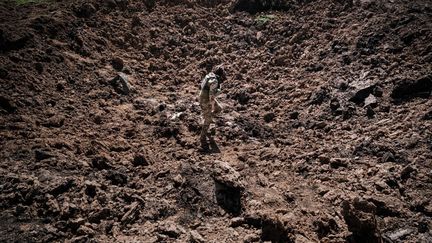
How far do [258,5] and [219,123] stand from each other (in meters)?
5.80

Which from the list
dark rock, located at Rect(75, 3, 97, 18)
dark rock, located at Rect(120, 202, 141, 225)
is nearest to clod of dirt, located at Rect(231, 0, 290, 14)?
dark rock, located at Rect(75, 3, 97, 18)

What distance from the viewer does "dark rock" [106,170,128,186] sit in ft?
20.3

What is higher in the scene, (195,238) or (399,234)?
(399,234)

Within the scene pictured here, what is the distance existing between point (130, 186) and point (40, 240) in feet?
5.44

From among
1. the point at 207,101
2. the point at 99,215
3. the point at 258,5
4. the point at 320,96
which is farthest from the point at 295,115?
the point at 258,5

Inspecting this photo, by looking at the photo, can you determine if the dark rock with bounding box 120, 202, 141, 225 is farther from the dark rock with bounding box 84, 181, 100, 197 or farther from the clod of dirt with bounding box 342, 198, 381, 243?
the clod of dirt with bounding box 342, 198, 381, 243

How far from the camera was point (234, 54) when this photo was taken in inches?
436

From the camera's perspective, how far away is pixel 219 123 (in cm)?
852

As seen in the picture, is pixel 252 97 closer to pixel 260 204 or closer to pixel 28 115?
pixel 260 204

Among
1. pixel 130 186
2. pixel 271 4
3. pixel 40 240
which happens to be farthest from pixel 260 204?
pixel 271 4

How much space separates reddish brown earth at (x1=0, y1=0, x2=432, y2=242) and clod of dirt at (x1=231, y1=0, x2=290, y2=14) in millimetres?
120

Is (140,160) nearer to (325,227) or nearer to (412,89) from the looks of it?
(325,227)

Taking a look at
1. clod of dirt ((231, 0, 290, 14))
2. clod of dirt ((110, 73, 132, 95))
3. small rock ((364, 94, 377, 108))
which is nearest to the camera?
small rock ((364, 94, 377, 108))

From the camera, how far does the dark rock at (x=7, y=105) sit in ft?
23.1
